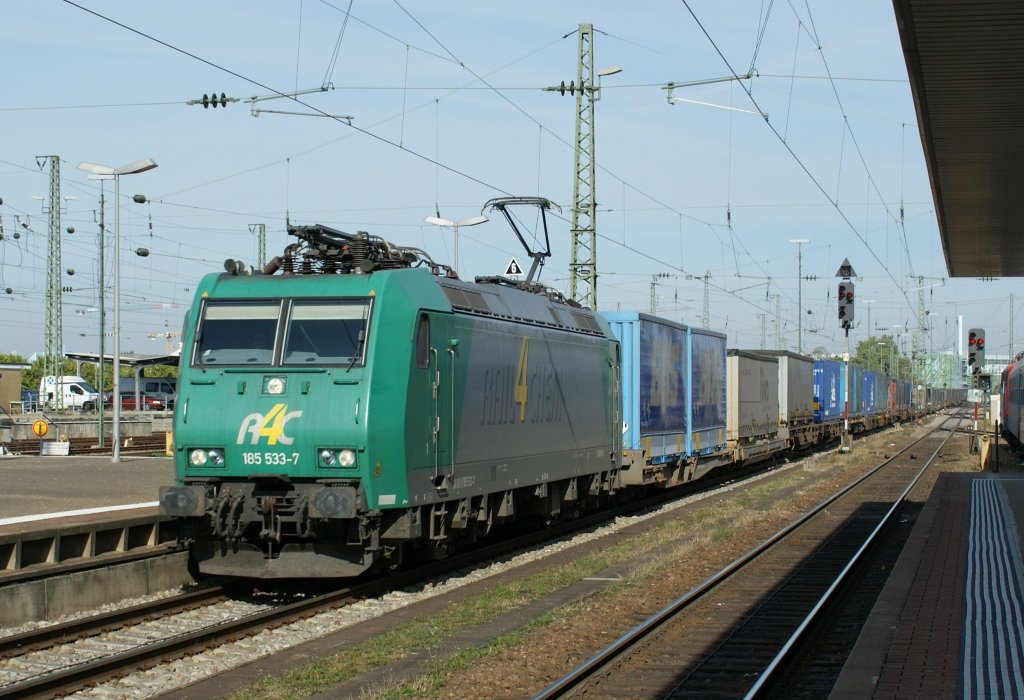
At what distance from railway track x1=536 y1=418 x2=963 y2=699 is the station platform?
23.4 inches

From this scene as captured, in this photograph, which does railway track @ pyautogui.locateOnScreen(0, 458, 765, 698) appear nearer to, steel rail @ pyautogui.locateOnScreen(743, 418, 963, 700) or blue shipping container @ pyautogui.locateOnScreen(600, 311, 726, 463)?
steel rail @ pyautogui.locateOnScreen(743, 418, 963, 700)

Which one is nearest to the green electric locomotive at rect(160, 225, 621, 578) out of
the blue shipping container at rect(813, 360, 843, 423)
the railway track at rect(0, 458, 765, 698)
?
the railway track at rect(0, 458, 765, 698)

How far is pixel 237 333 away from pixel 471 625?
167 inches

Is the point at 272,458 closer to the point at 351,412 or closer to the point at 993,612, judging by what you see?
the point at 351,412

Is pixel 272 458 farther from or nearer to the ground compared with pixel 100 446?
farther from the ground

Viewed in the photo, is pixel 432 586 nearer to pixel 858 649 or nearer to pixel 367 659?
pixel 367 659

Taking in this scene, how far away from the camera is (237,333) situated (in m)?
12.6

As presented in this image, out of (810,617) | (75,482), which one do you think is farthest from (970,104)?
(75,482)

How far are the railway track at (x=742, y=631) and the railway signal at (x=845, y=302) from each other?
16.9 metres

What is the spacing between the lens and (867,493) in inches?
1078

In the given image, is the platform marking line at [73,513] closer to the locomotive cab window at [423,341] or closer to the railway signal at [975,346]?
the locomotive cab window at [423,341]

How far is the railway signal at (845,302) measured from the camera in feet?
115

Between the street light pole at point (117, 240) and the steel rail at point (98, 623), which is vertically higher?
the street light pole at point (117, 240)

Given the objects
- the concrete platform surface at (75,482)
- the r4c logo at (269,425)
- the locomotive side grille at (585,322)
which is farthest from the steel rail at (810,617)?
the concrete platform surface at (75,482)
